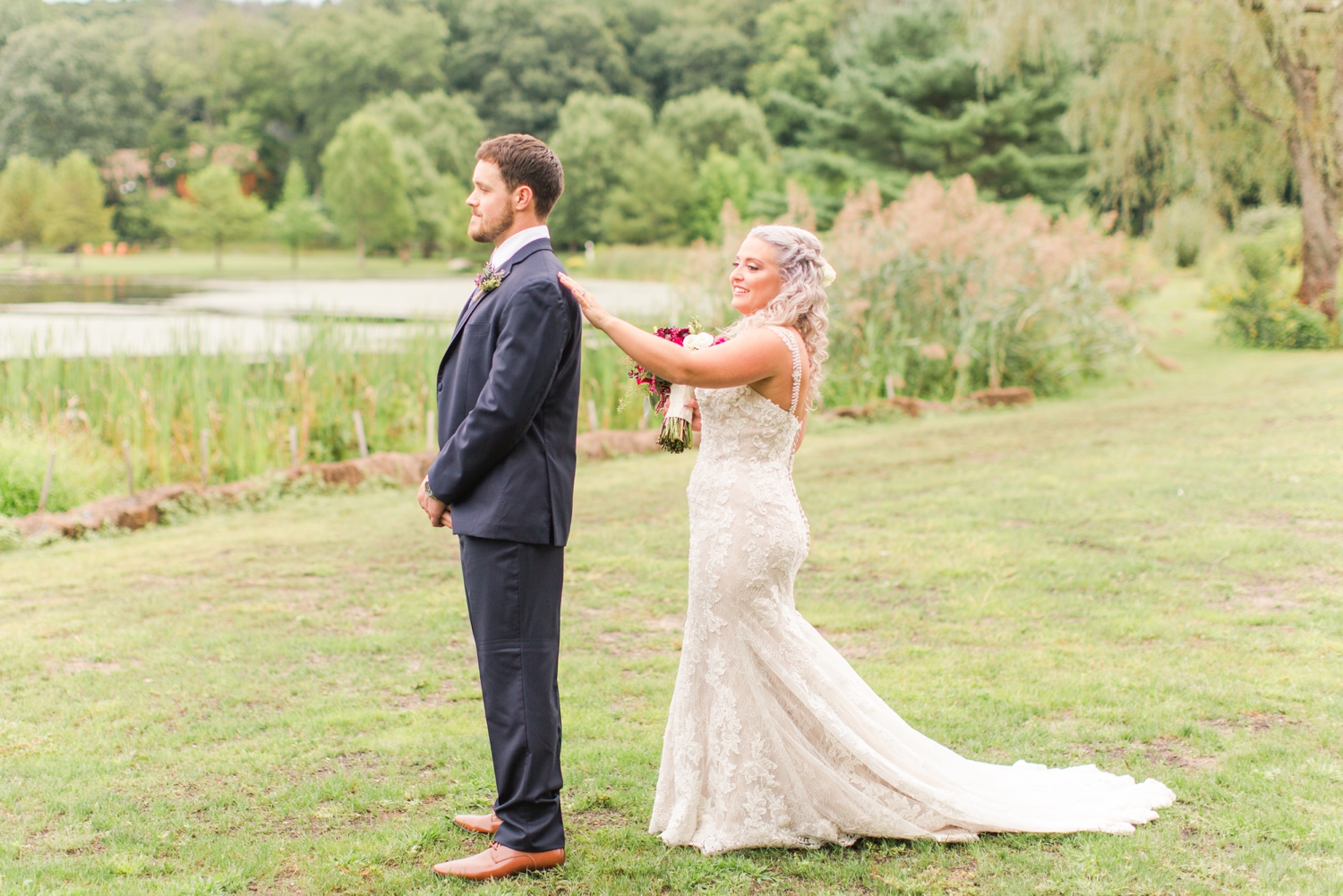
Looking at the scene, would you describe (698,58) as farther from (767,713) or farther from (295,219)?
(767,713)

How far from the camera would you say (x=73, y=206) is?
5372cm

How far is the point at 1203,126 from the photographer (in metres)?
18.4

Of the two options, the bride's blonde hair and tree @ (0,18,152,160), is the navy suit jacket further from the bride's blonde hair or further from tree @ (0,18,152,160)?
tree @ (0,18,152,160)

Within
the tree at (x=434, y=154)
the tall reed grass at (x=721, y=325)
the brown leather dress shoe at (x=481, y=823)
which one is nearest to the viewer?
the brown leather dress shoe at (x=481, y=823)

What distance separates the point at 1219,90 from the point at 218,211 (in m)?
48.7

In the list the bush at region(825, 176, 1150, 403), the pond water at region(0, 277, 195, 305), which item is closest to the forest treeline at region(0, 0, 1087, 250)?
the bush at region(825, 176, 1150, 403)

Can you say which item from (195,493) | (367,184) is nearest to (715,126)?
(367,184)

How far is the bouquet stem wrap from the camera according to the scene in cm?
325

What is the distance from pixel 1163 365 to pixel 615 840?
48.3 ft

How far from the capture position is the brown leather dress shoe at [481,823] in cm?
337

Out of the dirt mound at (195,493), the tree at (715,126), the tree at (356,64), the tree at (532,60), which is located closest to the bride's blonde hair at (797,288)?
the dirt mound at (195,493)

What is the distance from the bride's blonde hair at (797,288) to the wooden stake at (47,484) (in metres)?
6.52

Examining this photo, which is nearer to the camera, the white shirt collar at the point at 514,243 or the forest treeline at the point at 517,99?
the white shirt collar at the point at 514,243

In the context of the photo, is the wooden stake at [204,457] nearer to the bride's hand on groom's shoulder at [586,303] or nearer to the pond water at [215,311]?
the pond water at [215,311]
